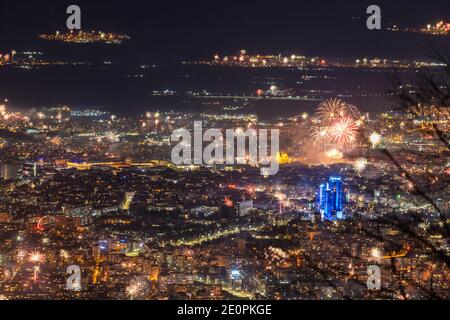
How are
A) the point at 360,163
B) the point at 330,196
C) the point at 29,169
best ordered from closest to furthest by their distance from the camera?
the point at 360,163, the point at 330,196, the point at 29,169

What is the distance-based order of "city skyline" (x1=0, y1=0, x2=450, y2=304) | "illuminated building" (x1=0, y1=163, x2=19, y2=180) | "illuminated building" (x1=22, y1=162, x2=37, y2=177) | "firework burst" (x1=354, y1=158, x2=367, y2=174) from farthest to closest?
"illuminated building" (x1=22, y1=162, x2=37, y2=177), "illuminated building" (x1=0, y1=163, x2=19, y2=180), "city skyline" (x1=0, y1=0, x2=450, y2=304), "firework burst" (x1=354, y1=158, x2=367, y2=174)

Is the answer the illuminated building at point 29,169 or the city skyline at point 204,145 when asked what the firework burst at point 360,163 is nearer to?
the city skyline at point 204,145

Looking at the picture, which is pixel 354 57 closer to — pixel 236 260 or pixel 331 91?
pixel 331 91

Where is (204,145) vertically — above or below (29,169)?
above

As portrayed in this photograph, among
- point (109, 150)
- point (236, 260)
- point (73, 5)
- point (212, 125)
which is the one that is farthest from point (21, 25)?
point (236, 260)

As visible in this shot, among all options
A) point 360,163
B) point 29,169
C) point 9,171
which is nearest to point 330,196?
point 360,163

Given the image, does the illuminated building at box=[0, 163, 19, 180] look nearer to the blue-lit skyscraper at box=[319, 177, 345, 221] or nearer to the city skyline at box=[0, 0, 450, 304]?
the city skyline at box=[0, 0, 450, 304]

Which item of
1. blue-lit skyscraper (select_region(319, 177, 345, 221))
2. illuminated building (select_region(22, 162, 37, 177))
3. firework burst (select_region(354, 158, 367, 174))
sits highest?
illuminated building (select_region(22, 162, 37, 177))

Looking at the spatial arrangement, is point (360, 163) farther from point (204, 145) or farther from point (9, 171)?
point (204, 145)

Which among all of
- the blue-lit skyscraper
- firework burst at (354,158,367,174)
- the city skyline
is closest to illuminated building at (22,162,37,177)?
the city skyline

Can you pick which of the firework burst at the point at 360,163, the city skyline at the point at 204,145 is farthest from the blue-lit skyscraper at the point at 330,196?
the firework burst at the point at 360,163

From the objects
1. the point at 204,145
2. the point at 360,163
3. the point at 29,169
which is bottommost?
the point at 360,163
